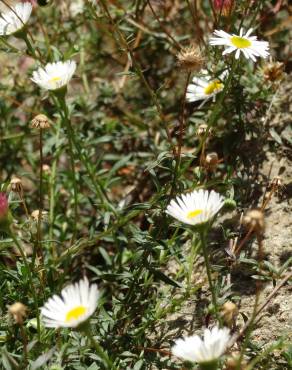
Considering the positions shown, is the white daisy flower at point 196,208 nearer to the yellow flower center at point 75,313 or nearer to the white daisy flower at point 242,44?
the yellow flower center at point 75,313

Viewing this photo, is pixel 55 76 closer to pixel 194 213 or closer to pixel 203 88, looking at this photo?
pixel 194 213

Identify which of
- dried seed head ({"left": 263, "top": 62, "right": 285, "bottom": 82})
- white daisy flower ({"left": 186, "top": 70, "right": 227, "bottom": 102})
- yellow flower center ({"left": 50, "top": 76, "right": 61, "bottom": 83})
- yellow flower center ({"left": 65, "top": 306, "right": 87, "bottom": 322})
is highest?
white daisy flower ({"left": 186, "top": 70, "right": 227, "bottom": 102})

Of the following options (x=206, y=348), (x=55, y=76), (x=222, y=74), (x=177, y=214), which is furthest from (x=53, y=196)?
(x=206, y=348)

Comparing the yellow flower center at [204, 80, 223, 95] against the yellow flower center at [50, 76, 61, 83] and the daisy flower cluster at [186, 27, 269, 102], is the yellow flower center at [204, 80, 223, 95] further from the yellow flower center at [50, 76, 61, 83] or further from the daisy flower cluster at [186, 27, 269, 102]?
the yellow flower center at [50, 76, 61, 83]

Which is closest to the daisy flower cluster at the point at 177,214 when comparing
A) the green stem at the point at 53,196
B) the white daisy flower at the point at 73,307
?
the white daisy flower at the point at 73,307

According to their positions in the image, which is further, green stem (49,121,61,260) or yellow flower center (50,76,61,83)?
green stem (49,121,61,260)

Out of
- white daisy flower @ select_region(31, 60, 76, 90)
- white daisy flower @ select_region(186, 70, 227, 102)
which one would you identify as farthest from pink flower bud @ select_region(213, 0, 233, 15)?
white daisy flower @ select_region(31, 60, 76, 90)
